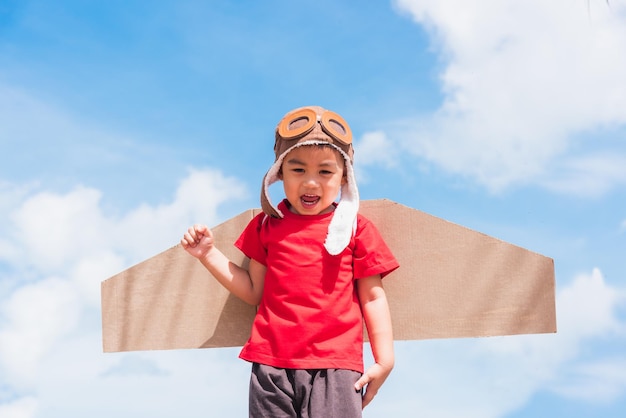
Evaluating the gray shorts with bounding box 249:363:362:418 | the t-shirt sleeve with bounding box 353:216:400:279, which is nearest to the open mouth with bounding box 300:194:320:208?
the t-shirt sleeve with bounding box 353:216:400:279

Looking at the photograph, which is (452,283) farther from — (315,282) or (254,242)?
(254,242)

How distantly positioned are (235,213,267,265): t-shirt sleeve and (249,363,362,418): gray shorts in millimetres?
362

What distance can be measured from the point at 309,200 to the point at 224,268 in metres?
0.36

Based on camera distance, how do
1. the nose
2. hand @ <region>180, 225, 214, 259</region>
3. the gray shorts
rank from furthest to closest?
hand @ <region>180, 225, 214, 259</region> < the nose < the gray shorts

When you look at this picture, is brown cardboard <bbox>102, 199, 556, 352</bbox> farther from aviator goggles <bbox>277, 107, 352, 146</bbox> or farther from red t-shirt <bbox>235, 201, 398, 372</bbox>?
aviator goggles <bbox>277, 107, 352, 146</bbox>

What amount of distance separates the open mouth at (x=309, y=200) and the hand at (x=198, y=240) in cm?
32

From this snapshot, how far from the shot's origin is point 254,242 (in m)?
2.49

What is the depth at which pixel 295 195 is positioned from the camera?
237cm

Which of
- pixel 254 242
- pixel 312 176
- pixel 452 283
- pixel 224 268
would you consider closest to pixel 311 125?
pixel 312 176

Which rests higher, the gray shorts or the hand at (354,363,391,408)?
the hand at (354,363,391,408)

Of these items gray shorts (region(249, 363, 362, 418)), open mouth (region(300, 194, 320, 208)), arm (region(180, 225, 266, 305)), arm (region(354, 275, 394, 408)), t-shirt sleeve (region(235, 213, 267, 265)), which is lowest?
gray shorts (region(249, 363, 362, 418))

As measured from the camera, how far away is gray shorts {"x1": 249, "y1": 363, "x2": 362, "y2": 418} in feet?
7.32

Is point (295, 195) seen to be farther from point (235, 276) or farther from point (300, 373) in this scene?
point (300, 373)

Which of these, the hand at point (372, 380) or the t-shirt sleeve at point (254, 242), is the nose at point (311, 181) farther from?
the hand at point (372, 380)
